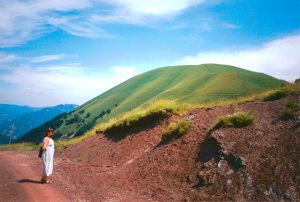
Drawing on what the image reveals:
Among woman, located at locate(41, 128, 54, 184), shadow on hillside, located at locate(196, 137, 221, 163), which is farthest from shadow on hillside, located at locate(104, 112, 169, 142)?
woman, located at locate(41, 128, 54, 184)

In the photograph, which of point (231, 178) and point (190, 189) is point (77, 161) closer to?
point (190, 189)

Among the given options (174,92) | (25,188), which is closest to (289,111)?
(25,188)

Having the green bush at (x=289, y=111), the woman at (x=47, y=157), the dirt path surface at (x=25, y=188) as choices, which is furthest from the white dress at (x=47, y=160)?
the green bush at (x=289, y=111)

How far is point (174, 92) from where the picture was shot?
134625mm

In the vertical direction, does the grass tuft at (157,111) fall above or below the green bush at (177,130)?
above

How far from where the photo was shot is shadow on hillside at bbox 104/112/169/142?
73.1 ft

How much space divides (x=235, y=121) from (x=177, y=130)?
3789 millimetres

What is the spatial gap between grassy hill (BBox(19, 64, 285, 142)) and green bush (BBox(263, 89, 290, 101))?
74977 mm

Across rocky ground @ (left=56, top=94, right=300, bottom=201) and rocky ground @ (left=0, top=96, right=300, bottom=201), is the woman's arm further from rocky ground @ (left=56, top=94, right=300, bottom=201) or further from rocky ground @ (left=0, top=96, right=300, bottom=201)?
rocky ground @ (left=56, top=94, right=300, bottom=201)

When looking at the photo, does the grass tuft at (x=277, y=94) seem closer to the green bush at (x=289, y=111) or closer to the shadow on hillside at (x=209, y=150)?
the green bush at (x=289, y=111)

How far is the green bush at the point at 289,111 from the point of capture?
48.8ft

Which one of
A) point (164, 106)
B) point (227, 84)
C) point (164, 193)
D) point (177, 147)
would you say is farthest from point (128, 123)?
point (227, 84)

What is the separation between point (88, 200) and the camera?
1194 centimetres

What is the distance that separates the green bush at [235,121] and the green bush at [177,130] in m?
1.94
